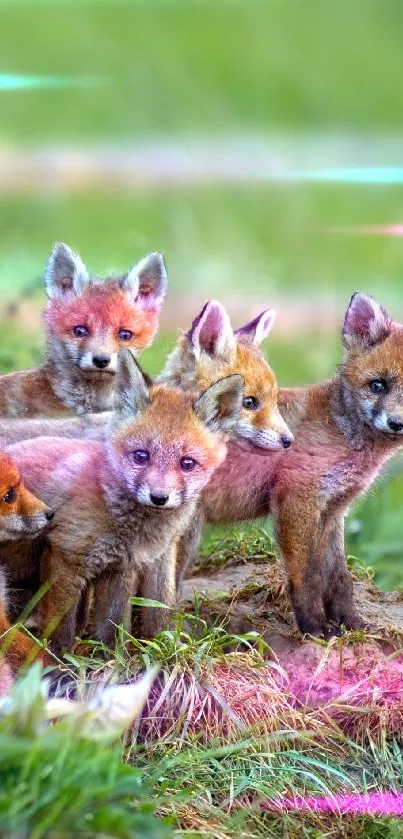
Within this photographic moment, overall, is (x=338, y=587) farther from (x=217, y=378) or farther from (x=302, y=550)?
(x=217, y=378)

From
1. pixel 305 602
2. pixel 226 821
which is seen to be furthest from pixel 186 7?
pixel 226 821

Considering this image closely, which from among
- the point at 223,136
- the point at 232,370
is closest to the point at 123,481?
the point at 232,370

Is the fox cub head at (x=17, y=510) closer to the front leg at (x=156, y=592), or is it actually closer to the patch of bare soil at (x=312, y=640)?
the front leg at (x=156, y=592)

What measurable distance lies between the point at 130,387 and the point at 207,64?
7727 millimetres

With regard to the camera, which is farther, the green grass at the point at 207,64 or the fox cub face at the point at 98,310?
the green grass at the point at 207,64

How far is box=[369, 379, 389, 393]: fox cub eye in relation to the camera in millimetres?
5156

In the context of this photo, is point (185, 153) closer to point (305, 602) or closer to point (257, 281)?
point (257, 281)

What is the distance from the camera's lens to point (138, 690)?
354 cm

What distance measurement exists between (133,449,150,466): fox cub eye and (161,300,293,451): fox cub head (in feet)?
2.18

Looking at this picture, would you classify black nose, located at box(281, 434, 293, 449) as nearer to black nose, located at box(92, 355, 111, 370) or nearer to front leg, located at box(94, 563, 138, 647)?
front leg, located at box(94, 563, 138, 647)

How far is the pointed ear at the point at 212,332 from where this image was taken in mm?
5238

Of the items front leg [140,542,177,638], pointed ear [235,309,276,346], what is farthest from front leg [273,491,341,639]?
pointed ear [235,309,276,346]

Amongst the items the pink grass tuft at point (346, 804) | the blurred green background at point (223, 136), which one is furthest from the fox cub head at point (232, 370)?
the blurred green background at point (223, 136)

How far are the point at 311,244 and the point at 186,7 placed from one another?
8.28 feet
